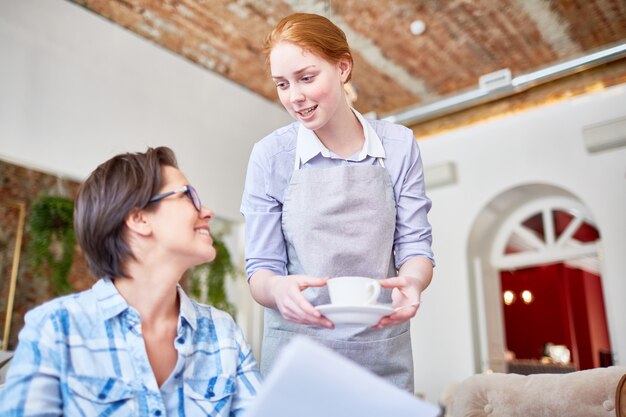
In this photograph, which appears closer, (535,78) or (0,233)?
(0,233)

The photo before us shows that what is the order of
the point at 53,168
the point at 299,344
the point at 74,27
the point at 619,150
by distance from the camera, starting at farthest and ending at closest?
the point at 619,150, the point at 74,27, the point at 53,168, the point at 299,344

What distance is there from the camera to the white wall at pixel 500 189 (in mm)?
5133

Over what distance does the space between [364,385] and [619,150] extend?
512 centimetres

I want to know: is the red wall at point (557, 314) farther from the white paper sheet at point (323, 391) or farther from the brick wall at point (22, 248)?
the white paper sheet at point (323, 391)

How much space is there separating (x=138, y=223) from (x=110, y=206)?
0.07 metres

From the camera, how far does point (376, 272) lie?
1.50 metres

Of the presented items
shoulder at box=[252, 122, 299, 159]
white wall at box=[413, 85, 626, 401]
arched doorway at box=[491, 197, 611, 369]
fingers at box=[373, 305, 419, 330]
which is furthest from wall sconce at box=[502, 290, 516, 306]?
fingers at box=[373, 305, 419, 330]

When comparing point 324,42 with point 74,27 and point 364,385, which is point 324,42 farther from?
point 74,27

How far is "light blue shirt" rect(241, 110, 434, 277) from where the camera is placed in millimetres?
1547

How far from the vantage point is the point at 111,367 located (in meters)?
1.16

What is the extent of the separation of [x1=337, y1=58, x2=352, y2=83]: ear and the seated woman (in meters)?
0.49

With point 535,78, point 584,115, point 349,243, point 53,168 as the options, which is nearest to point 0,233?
point 53,168

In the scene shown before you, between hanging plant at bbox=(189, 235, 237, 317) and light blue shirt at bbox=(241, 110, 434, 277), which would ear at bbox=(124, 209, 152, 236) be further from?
hanging plant at bbox=(189, 235, 237, 317)

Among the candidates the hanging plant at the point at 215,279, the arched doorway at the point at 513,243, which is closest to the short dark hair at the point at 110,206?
the hanging plant at the point at 215,279
